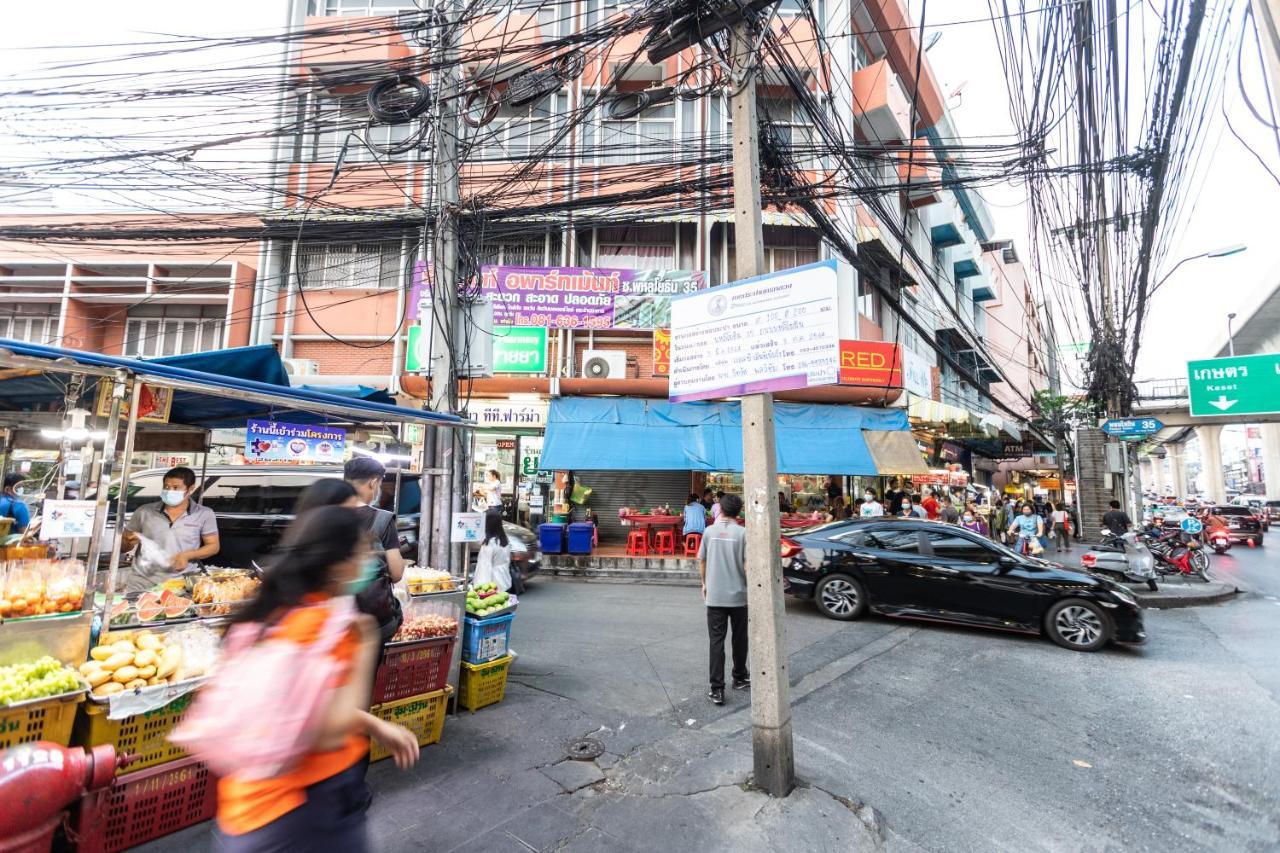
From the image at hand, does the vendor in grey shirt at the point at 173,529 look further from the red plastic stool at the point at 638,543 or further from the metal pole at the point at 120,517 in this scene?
the red plastic stool at the point at 638,543

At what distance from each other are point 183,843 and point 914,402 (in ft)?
48.4

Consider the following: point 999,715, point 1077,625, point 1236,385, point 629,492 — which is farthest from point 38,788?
point 1236,385

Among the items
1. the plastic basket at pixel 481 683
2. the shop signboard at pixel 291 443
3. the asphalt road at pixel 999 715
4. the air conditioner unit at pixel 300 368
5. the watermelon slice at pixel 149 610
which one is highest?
the air conditioner unit at pixel 300 368

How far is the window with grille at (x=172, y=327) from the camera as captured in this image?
14.5 m

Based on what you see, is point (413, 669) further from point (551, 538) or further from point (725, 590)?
point (551, 538)

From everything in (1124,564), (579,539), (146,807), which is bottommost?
(146,807)

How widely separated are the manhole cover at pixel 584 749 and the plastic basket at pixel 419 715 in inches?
36.8

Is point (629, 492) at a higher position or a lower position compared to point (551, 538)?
higher

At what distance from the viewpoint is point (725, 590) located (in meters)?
5.07

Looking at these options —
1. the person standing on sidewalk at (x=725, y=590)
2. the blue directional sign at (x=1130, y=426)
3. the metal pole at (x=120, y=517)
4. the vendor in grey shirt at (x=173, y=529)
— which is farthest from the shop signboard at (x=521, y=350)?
the blue directional sign at (x=1130, y=426)

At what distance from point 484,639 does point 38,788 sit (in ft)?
8.78

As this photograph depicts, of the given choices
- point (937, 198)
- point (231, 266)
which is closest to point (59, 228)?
point (231, 266)

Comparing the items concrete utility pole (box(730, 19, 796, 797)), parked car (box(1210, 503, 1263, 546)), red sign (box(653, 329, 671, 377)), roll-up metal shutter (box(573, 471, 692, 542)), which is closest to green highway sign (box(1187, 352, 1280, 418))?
parked car (box(1210, 503, 1263, 546))

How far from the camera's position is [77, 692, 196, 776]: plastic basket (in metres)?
2.90
